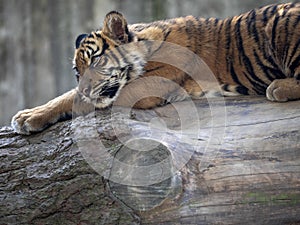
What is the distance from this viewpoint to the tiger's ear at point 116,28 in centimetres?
286

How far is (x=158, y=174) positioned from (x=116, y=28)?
97cm

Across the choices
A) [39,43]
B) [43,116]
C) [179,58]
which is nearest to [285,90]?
[179,58]

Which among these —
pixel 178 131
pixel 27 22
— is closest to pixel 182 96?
pixel 178 131

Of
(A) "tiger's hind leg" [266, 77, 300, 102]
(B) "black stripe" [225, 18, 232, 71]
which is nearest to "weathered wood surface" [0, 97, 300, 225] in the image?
(A) "tiger's hind leg" [266, 77, 300, 102]

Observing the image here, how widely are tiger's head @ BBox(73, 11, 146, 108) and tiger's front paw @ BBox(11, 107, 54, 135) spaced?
0.24m

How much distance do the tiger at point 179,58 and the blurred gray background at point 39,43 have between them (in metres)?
3.27

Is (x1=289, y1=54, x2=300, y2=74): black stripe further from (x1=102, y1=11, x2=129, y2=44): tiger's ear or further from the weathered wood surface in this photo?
(x1=102, y1=11, x2=129, y2=44): tiger's ear

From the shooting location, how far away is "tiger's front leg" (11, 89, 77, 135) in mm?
2770

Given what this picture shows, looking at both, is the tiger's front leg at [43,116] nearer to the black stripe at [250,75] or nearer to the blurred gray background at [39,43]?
the black stripe at [250,75]

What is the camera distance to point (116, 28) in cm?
289

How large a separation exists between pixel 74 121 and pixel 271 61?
3.70 ft

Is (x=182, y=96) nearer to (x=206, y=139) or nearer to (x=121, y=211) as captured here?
(x=206, y=139)

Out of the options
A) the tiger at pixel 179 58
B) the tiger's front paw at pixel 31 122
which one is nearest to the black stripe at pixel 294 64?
the tiger at pixel 179 58

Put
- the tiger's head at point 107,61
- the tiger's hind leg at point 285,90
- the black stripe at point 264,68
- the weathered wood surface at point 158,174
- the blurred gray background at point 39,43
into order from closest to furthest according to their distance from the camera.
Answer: the weathered wood surface at point 158,174 → the tiger's hind leg at point 285,90 → the tiger's head at point 107,61 → the black stripe at point 264,68 → the blurred gray background at point 39,43
